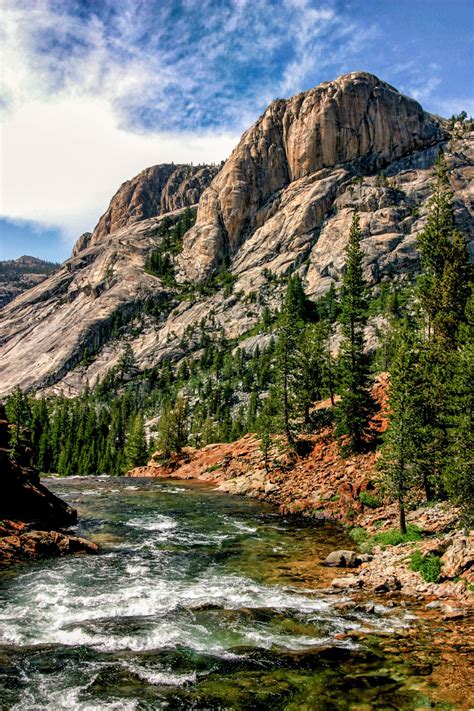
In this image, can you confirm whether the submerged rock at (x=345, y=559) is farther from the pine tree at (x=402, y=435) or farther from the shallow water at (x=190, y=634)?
the pine tree at (x=402, y=435)

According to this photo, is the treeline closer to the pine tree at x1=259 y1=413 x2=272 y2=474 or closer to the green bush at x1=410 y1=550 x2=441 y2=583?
the pine tree at x1=259 y1=413 x2=272 y2=474

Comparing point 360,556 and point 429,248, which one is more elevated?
point 429,248

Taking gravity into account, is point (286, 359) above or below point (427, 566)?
above

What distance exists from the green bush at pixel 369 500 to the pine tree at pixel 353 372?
10252 mm

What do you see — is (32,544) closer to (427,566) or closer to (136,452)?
(427,566)

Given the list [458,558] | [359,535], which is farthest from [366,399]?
[458,558]

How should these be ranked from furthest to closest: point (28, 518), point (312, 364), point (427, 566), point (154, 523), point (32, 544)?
point (312, 364), point (154, 523), point (28, 518), point (32, 544), point (427, 566)

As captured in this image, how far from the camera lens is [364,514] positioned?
1372 inches

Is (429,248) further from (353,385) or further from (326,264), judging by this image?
(326,264)

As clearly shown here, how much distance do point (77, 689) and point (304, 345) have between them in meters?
60.2

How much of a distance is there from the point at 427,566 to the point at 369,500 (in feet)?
48.3

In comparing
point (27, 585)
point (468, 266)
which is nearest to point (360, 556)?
point (27, 585)

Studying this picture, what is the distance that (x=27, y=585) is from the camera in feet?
68.2

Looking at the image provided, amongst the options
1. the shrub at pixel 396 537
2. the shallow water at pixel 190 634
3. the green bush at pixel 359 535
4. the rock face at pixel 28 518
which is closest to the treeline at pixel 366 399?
the shrub at pixel 396 537
